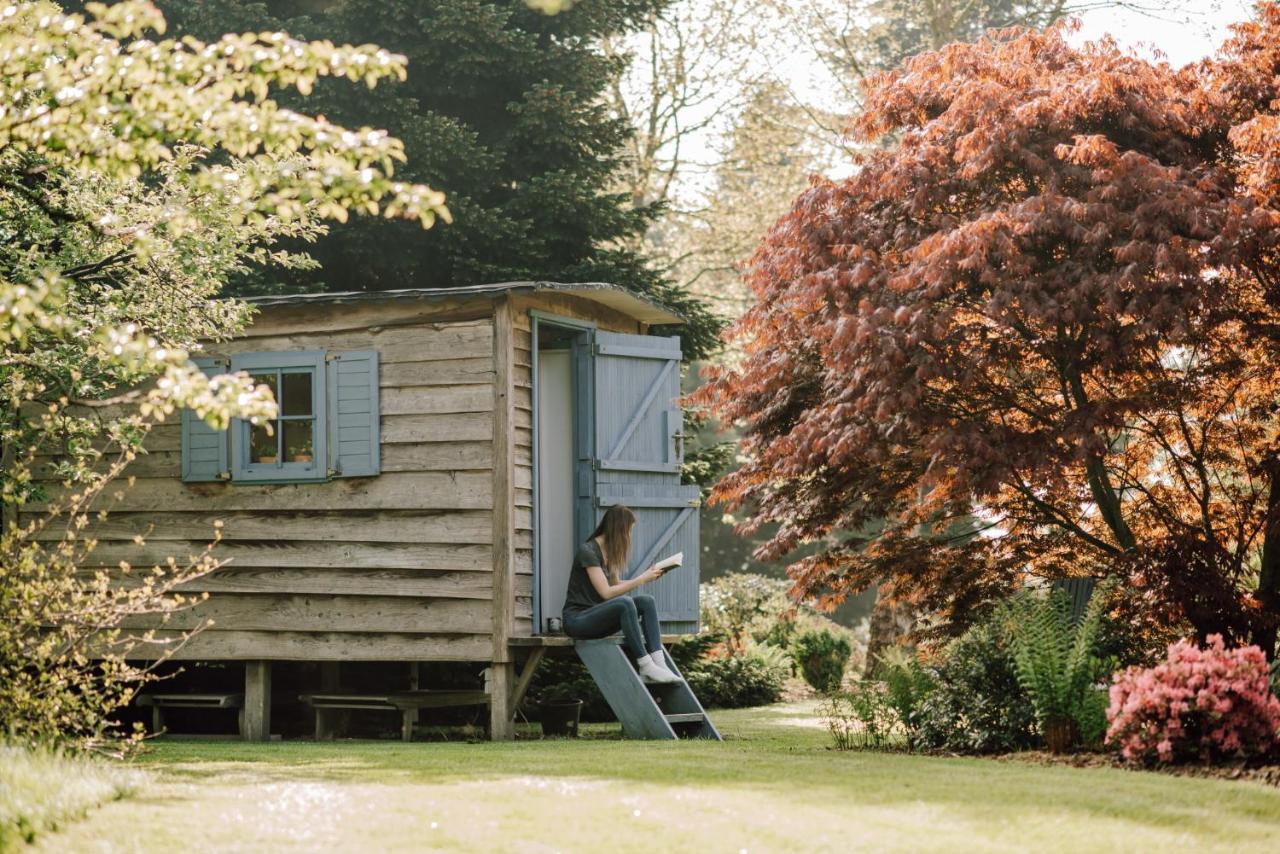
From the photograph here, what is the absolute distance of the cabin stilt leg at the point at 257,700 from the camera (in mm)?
11375

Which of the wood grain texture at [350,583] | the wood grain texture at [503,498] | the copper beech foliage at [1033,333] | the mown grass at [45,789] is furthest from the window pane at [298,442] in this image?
the mown grass at [45,789]

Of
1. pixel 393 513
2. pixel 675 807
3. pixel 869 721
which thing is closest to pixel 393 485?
pixel 393 513

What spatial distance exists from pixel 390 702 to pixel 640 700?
2.00 m

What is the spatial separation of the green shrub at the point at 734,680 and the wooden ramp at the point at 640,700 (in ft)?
15.2

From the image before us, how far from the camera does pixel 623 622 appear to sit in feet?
34.0

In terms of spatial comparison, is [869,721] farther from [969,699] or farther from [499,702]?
[499,702]

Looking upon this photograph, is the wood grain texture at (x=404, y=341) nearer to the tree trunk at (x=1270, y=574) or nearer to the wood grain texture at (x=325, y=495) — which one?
the wood grain texture at (x=325, y=495)

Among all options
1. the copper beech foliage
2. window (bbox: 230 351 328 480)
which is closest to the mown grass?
window (bbox: 230 351 328 480)

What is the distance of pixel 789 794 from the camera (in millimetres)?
6773

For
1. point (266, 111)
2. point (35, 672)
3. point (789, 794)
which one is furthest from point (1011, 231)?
point (35, 672)

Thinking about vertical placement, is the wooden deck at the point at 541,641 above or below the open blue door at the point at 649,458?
below

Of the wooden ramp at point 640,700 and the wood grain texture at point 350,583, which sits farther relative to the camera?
the wood grain texture at point 350,583

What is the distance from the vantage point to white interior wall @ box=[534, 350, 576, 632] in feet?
39.8

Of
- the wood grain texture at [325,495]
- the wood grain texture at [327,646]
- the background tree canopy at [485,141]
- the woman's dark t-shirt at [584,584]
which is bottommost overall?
the wood grain texture at [327,646]
